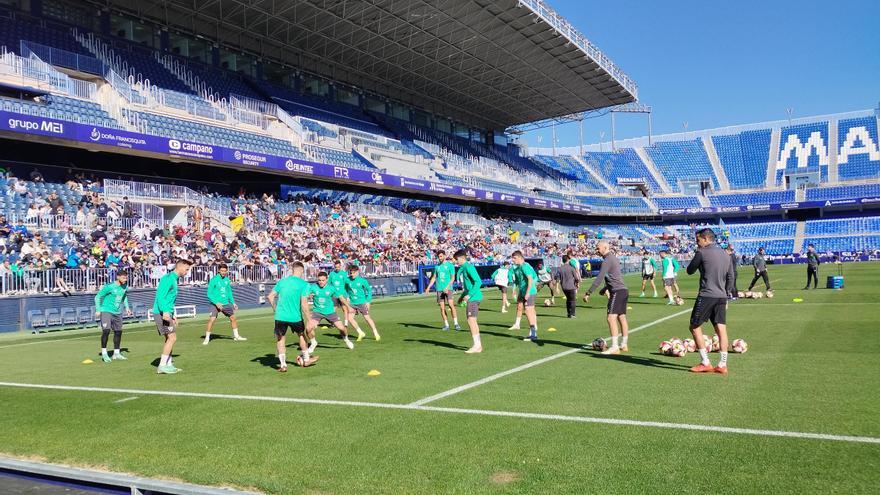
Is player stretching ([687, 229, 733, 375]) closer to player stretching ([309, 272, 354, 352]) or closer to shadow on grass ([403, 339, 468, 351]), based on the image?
shadow on grass ([403, 339, 468, 351])

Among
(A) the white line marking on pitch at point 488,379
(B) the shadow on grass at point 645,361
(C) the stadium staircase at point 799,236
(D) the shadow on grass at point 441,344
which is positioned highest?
(C) the stadium staircase at point 799,236

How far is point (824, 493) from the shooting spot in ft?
15.5

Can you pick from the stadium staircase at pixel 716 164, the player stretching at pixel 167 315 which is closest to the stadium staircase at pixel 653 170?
the stadium staircase at pixel 716 164

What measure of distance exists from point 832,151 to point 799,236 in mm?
14339

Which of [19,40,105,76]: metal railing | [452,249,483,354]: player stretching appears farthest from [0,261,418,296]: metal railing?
[19,40,105,76]: metal railing

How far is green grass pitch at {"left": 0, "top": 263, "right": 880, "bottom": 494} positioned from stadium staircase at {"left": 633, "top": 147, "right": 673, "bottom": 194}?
71.4 metres

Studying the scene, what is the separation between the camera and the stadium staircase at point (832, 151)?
7544 cm

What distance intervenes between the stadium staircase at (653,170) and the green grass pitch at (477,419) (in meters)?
71.4

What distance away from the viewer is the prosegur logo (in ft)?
81.9

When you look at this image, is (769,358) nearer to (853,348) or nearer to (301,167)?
(853,348)

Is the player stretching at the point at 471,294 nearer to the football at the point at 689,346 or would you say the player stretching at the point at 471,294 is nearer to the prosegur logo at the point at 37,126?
the football at the point at 689,346

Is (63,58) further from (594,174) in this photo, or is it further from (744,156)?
(744,156)

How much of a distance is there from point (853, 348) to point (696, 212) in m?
70.5

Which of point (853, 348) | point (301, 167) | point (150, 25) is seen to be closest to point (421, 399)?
point (853, 348)
